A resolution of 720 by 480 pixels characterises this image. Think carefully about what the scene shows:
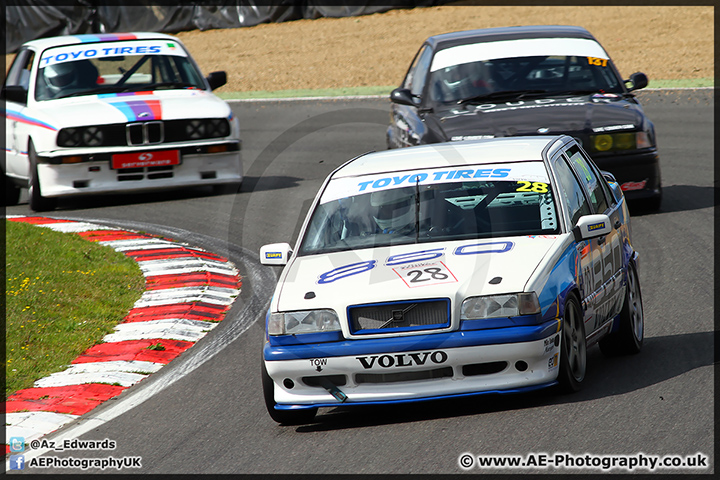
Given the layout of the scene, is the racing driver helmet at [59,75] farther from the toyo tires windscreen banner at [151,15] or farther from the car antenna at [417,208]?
the toyo tires windscreen banner at [151,15]

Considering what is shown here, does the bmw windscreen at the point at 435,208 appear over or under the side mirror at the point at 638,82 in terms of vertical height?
over

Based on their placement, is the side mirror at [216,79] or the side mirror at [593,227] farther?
the side mirror at [216,79]

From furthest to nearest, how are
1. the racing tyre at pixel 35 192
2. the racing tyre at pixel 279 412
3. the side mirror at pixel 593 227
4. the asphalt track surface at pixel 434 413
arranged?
the racing tyre at pixel 35 192 → the side mirror at pixel 593 227 → the racing tyre at pixel 279 412 → the asphalt track surface at pixel 434 413

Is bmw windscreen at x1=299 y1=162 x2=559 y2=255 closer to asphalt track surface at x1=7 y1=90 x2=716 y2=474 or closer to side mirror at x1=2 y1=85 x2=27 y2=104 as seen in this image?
asphalt track surface at x1=7 y1=90 x2=716 y2=474

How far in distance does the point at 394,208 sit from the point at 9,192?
369 inches

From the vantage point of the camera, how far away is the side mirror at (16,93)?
542 inches

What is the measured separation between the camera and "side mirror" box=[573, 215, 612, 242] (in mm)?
6305

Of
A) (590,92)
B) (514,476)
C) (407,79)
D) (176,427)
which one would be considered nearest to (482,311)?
(514,476)

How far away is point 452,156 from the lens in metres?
7.04

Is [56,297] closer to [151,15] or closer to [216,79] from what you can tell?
[216,79]

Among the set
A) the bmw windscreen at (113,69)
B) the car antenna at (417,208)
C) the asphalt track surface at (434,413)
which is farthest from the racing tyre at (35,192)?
the car antenna at (417,208)

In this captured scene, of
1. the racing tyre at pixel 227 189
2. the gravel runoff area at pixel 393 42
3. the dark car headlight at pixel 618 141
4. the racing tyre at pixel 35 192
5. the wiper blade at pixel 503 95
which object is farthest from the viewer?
the gravel runoff area at pixel 393 42

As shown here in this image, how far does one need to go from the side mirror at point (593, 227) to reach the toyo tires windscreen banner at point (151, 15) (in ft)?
90.6

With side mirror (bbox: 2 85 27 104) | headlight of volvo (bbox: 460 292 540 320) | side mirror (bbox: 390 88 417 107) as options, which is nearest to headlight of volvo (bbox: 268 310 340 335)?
headlight of volvo (bbox: 460 292 540 320)
